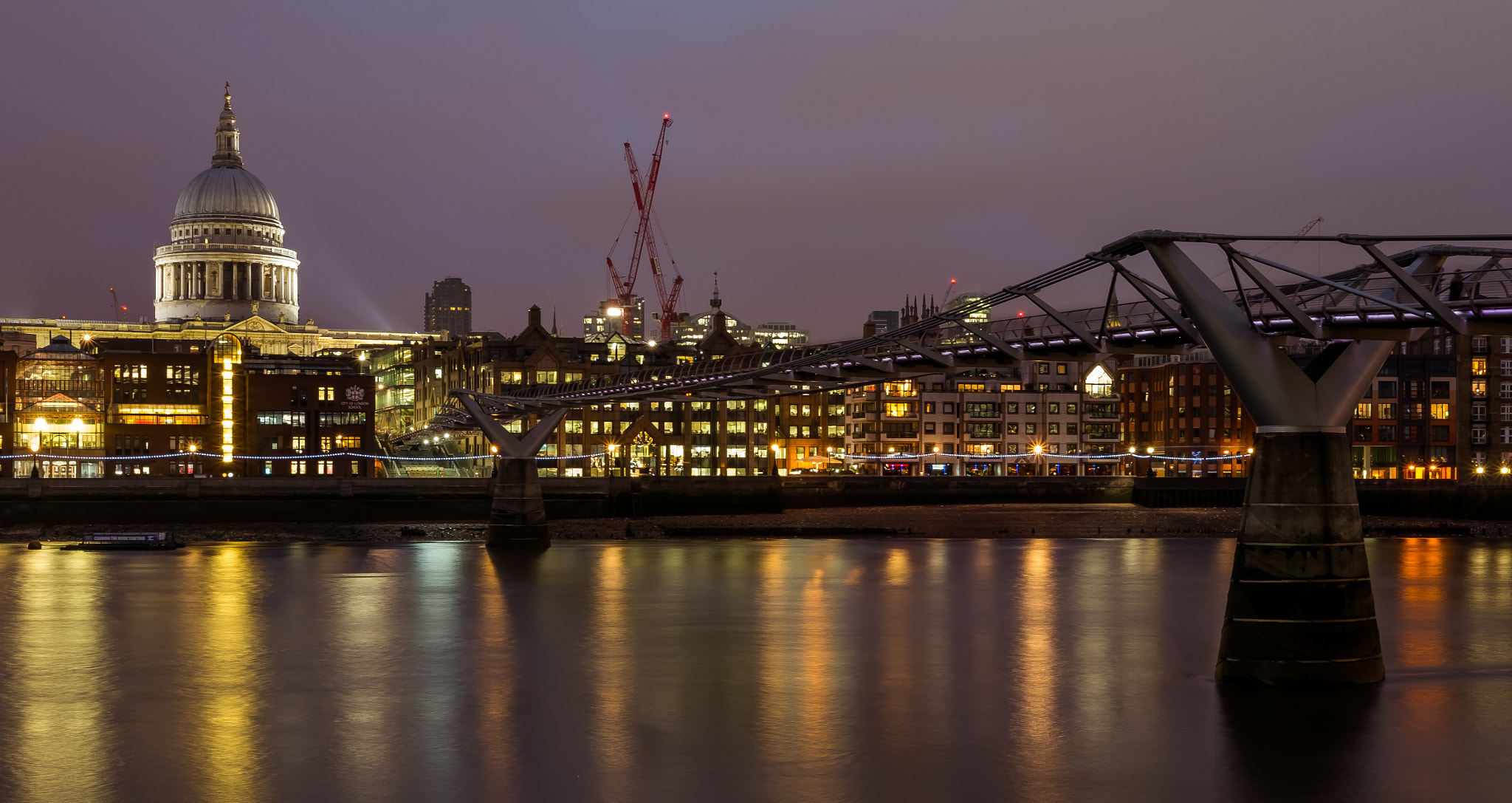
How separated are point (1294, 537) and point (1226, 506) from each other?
9234 cm

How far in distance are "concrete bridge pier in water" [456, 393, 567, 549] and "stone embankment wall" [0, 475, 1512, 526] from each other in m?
24.6

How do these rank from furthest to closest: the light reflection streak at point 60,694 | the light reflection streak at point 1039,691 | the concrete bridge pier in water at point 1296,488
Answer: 1. the concrete bridge pier in water at point 1296,488
2. the light reflection streak at point 1039,691
3. the light reflection streak at point 60,694

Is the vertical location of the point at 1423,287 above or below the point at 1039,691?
above

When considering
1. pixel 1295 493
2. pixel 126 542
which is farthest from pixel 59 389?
pixel 1295 493

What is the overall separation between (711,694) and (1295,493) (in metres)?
13.7

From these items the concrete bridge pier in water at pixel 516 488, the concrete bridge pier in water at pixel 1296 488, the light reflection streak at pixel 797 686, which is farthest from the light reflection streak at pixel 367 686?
the concrete bridge pier in water at pixel 516 488

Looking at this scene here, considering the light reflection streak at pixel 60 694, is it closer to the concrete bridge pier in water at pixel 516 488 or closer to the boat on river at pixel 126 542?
the boat on river at pixel 126 542

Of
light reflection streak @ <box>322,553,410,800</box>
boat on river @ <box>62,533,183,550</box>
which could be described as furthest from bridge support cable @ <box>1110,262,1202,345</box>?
boat on river @ <box>62,533,183,550</box>

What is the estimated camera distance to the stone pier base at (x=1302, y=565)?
29.7m

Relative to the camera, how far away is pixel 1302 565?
2989 centimetres

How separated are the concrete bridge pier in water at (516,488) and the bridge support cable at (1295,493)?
52.7 metres

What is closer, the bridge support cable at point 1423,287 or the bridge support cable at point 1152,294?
the bridge support cable at point 1423,287

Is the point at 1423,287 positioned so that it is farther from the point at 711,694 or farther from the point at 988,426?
the point at 988,426

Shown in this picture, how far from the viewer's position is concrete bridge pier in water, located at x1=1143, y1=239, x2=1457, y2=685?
29516 mm
